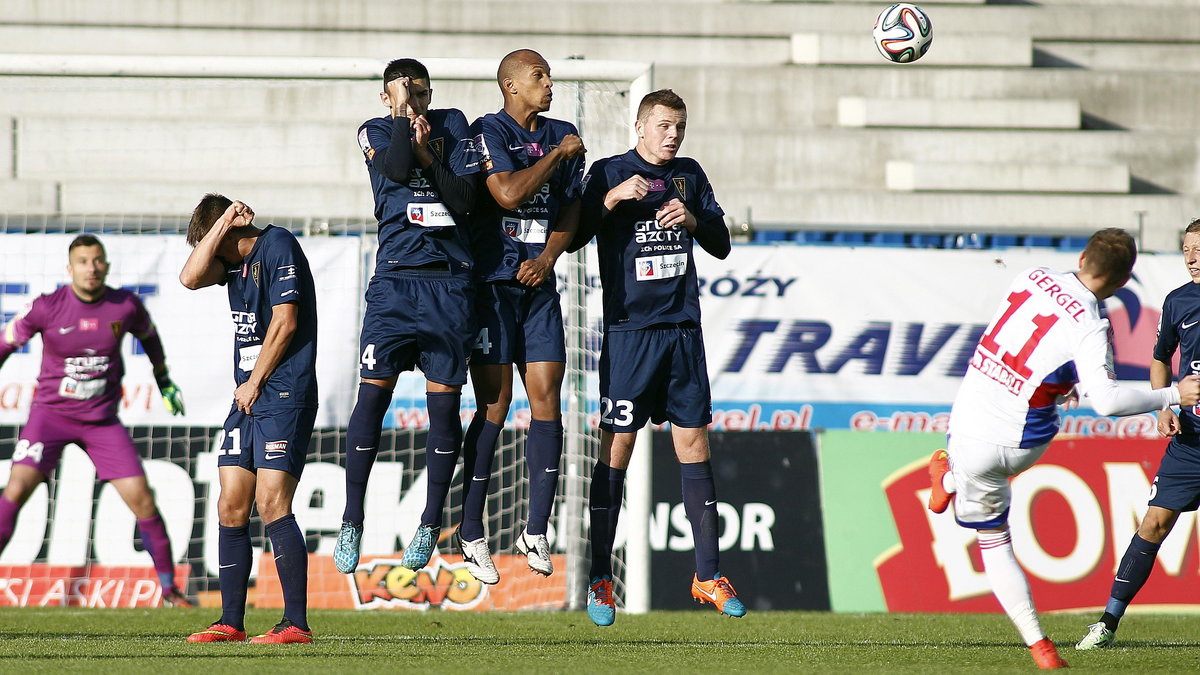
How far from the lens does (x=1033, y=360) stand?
20.6ft

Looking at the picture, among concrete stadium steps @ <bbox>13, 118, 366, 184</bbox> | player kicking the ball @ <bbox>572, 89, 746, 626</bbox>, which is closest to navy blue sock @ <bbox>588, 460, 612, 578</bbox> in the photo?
player kicking the ball @ <bbox>572, 89, 746, 626</bbox>

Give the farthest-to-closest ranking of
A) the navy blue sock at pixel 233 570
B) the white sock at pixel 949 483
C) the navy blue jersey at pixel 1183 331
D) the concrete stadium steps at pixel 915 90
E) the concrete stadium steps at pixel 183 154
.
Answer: the concrete stadium steps at pixel 915 90
the concrete stadium steps at pixel 183 154
the navy blue jersey at pixel 1183 331
the navy blue sock at pixel 233 570
the white sock at pixel 949 483

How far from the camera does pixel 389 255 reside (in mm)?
7414

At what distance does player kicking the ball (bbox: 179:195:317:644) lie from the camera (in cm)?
707

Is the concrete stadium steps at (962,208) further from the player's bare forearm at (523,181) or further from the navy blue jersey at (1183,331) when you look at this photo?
the player's bare forearm at (523,181)

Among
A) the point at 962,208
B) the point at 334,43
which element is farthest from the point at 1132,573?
the point at 334,43

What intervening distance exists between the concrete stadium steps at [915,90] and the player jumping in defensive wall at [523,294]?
9.60 meters

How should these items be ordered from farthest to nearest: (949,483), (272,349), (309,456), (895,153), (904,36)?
(895,153) < (309,456) < (904,36) < (272,349) < (949,483)

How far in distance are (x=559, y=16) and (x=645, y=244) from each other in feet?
35.9

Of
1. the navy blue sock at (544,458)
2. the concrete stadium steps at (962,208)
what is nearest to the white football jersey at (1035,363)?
the navy blue sock at (544,458)

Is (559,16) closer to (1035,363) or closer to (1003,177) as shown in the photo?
(1003,177)

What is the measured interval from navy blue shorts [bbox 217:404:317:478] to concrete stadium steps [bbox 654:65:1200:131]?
10.6 metres

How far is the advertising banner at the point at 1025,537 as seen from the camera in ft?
34.8

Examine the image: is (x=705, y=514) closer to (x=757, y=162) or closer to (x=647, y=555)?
(x=647, y=555)
